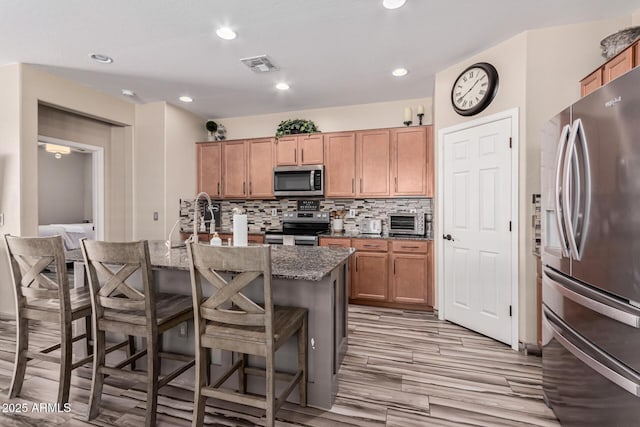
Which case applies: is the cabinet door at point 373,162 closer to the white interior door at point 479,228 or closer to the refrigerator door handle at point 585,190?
the white interior door at point 479,228

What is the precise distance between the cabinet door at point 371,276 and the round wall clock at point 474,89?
184 cm

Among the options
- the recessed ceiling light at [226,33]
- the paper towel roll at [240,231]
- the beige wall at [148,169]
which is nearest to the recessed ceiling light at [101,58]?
the beige wall at [148,169]

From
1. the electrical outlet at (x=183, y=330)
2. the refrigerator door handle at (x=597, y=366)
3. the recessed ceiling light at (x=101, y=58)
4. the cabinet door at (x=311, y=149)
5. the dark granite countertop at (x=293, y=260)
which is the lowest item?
the electrical outlet at (x=183, y=330)

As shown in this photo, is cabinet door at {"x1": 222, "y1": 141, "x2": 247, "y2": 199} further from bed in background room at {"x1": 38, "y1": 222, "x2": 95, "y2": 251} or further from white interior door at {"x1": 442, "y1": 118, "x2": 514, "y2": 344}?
bed in background room at {"x1": 38, "y1": 222, "x2": 95, "y2": 251}

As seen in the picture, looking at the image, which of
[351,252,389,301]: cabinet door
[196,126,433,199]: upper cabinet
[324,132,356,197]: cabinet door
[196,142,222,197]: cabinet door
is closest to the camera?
[351,252,389,301]: cabinet door

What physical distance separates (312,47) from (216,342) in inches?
101

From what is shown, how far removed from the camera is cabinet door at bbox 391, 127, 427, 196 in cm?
400

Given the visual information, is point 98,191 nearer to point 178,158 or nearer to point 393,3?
point 178,158

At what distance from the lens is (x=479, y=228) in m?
3.12

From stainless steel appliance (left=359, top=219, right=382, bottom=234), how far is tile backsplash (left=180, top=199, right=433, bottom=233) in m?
0.08

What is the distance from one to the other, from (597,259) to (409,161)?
9.17 ft

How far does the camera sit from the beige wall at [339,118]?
14.4 feet

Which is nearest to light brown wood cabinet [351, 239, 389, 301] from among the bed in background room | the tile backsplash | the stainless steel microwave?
the tile backsplash

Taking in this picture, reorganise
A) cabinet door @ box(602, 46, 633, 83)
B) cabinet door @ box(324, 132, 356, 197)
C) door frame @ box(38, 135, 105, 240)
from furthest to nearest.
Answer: door frame @ box(38, 135, 105, 240) → cabinet door @ box(324, 132, 356, 197) → cabinet door @ box(602, 46, 633, 83)
